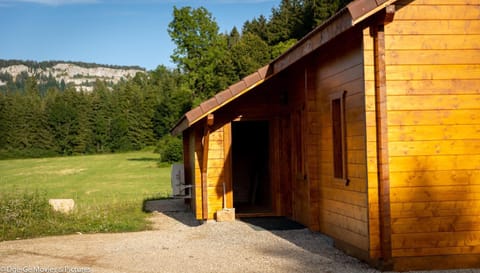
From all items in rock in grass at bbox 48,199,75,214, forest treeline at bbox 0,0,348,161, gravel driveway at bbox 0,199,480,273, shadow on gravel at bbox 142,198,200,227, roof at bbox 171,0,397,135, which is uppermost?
forest treeline at bbox 0,0,348,161

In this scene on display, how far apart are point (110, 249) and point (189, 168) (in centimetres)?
627

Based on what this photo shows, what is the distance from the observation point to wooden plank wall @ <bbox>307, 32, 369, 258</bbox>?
7.92m

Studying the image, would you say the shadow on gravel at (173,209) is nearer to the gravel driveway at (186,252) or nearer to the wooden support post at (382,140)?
the gravel driveway at (186,252)

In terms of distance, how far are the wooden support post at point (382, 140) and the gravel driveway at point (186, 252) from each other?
1.46ft

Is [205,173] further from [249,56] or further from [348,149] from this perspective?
[249,56]

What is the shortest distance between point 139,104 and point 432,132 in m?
68.1

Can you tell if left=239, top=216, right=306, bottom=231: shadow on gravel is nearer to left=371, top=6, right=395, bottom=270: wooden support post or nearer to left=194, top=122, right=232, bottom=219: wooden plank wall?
left=194, top=122, right=232, bottom=219: wooden plank wall

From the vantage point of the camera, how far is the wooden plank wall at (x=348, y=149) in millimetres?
7922

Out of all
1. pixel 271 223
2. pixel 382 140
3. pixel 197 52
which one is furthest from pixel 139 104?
pixel 382 140

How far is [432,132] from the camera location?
7.59 metres

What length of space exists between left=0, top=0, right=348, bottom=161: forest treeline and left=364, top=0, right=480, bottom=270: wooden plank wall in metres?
40.5

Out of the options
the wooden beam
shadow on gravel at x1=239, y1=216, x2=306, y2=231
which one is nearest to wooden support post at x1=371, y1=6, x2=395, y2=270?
the wooden beam

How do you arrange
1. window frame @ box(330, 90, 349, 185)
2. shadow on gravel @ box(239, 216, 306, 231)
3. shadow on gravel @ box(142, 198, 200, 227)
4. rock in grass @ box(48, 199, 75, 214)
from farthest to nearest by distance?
rock in grass @ box(48, 199, 75, 214), shadow on gravel @ box(142, 198, 200, 227), shadow on gravel @ box(239, 216, 306, 231), window frame @ box(330, 90, 349, 185)

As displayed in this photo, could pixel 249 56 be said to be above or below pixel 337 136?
above
